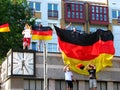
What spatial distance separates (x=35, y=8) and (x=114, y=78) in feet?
115

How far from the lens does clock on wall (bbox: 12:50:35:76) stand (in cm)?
2536

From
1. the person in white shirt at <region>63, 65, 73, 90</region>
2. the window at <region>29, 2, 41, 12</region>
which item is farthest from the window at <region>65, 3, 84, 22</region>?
the person in white shirt at <region>63, 65, 73, 90</region>

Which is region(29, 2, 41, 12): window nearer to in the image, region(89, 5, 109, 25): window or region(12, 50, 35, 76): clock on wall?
region(89, 5, 109, 25): window

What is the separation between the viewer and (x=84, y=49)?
27.4 meters

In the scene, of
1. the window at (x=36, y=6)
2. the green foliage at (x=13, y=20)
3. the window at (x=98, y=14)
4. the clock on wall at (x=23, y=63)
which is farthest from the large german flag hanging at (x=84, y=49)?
the window at (x=98, y=14)

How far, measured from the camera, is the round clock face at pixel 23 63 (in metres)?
25.4

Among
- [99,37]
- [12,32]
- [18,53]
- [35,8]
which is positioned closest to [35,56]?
[18,53]

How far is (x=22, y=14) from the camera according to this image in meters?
42.8

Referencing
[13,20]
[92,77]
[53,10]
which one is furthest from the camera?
[53,10]

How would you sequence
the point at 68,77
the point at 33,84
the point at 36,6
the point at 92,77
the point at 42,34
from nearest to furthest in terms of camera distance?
the point at 68,77, the point at 92,77, the point at 33,84, the point at 42,34, the point at 36,6

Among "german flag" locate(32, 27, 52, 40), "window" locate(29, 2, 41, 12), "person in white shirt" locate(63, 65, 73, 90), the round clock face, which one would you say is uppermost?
"window" locate(29, 2, 41, 12)

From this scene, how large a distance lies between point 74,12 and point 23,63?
38.6m

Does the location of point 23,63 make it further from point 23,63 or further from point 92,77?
point 92,77

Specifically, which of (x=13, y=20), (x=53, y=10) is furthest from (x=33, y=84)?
(x=53, y=10)
